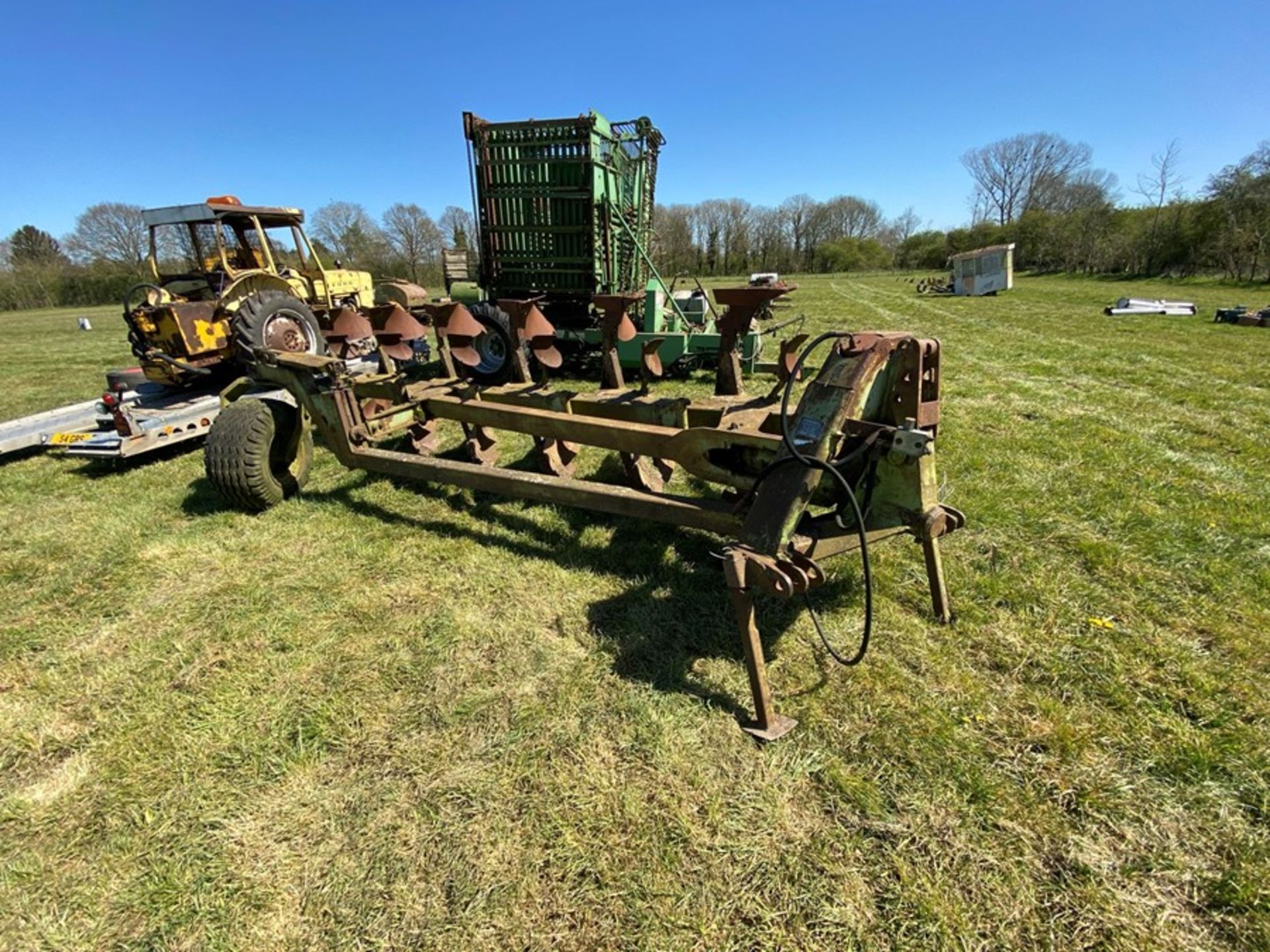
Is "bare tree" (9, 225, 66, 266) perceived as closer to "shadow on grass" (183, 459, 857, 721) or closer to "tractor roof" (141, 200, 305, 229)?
"tractor roof" (141, 200, 305, 229)

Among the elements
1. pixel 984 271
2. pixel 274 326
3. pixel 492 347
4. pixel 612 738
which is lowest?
pixel 612 738

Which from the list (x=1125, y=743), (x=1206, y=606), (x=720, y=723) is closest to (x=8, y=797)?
(x=720, y=723)

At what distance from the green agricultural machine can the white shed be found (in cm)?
2067

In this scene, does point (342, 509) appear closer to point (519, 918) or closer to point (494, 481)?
point (494, 481)

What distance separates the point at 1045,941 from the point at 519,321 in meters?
3.48

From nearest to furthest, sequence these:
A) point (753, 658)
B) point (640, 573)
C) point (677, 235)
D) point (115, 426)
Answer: point (753, 658), point (640, 573), point (115, 426), point (677, 235)

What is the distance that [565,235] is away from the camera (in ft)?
24.5

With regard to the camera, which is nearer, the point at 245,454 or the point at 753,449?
the point at 753,449

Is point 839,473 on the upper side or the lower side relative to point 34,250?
lower

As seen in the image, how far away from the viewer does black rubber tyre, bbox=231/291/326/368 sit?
6199 millimetres

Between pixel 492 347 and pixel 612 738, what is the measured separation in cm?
648

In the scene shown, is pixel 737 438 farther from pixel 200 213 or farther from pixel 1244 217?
pixel 1244 217

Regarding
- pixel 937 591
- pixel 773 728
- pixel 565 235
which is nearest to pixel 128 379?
pixel 565 235

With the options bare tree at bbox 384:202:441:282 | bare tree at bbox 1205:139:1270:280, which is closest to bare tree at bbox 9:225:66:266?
bare tree at bbox 384:202:441:282
